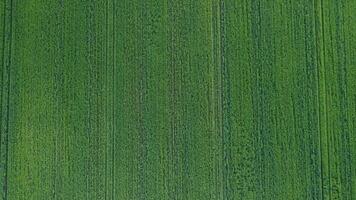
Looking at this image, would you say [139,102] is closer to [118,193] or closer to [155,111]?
[155,111]

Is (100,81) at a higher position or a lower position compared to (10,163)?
higher

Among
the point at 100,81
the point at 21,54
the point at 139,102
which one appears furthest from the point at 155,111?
the point at 21,54

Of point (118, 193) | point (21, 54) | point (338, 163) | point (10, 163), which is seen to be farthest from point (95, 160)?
point (338, 163)

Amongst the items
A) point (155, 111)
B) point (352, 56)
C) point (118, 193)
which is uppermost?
point (352, 56)

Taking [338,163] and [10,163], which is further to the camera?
[10,163]

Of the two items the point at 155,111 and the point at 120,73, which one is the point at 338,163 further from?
the point at 120,73

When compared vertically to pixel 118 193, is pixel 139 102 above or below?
above
